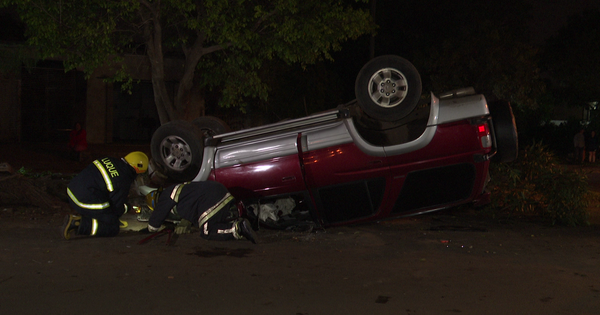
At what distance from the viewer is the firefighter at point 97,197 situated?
274 inches

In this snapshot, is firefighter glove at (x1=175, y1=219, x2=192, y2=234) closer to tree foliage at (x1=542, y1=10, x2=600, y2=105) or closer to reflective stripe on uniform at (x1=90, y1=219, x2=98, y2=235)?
reflective stripe on uniform at (x1=90, y1=219, x2=98, y2=235)

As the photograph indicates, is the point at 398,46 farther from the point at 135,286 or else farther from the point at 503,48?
the point at 135,286

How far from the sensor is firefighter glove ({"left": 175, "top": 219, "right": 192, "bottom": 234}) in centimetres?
755

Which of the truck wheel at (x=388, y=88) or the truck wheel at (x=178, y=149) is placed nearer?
the truck wheel at (x=388, y=88)

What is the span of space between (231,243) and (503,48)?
1523 cm

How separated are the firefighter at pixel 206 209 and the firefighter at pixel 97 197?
1.77ft

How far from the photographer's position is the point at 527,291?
5098 mm

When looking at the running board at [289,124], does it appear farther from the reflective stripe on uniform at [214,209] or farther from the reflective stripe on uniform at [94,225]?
the reflective stripe on uniform at [94,225]

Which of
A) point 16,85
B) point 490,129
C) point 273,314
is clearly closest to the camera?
point 273,314

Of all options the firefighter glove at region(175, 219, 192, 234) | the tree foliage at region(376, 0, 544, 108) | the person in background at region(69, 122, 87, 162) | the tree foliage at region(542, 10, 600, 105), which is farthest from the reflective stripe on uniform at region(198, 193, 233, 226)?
the tree foliage at region(542, 10, 600, 105)

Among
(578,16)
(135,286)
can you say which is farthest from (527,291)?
(578,16)

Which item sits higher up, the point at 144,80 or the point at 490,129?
the point at 144,80

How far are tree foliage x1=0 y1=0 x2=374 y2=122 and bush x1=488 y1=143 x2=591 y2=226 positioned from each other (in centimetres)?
443

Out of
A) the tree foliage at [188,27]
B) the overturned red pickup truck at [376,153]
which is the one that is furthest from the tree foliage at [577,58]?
the overturned red pickup truck at [376,153]
